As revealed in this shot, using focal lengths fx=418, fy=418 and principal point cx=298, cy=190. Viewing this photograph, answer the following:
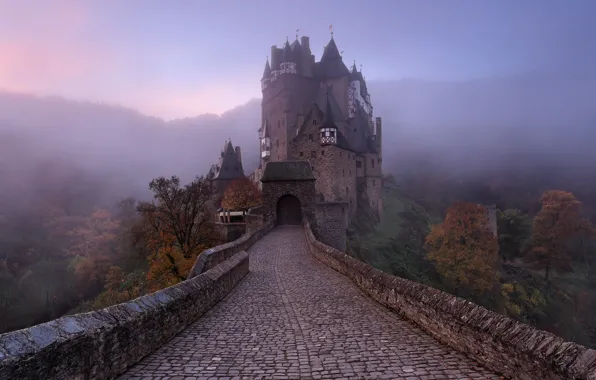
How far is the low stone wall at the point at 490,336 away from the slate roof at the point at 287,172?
24.1 m

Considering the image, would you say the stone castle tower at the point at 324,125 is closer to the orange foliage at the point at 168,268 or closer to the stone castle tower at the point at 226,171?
the stone castle tower at the point at 226,171

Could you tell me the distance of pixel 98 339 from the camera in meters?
4.80

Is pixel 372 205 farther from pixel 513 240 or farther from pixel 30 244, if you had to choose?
pixel 30 244

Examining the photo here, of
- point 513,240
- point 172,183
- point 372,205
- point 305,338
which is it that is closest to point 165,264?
point 172,183

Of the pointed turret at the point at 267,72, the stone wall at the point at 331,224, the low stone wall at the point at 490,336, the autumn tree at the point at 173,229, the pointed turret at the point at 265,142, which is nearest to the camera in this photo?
Answer: the low stone wall at the point at 490,336

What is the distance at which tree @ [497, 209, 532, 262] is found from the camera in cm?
5672

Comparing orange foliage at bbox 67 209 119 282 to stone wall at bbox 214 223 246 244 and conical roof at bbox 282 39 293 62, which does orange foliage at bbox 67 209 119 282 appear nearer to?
stone wall at bbox 214 223 246 244

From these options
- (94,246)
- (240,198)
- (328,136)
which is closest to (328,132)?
(328,136)

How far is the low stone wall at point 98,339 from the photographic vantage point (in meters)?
3.82

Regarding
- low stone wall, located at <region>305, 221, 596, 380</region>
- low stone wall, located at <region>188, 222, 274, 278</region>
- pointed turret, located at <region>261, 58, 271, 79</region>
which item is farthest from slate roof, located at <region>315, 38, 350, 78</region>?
low stone wall, located at <region>305, 221, 596, 380</region>

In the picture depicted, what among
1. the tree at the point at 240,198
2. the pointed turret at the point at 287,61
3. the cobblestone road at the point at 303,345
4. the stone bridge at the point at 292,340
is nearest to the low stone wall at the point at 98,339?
the stone bridge at the point at 292,340

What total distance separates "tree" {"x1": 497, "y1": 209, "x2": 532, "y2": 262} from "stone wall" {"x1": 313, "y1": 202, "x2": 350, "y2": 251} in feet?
106

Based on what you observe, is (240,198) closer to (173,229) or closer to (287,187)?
(173,229)

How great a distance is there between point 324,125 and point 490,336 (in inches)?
1767
